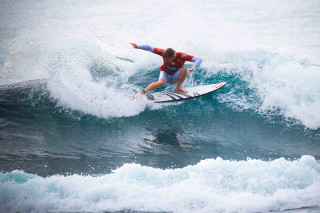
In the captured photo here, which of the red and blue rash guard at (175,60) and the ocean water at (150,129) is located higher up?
the red and blue rash guard at (175,60)

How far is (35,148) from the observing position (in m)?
4.47

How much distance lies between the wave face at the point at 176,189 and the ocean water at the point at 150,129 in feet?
0.04

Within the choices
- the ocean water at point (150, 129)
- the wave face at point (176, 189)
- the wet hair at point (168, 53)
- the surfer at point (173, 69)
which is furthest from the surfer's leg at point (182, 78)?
the wave face at point (176, 189)

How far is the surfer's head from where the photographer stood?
5.54 metres

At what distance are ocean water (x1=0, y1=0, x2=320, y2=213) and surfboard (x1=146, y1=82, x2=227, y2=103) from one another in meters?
0.14

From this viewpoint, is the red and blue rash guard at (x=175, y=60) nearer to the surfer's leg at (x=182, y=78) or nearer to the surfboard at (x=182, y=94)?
the surfer's leg at (x=182, y=78)

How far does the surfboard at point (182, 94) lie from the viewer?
6.01 metres

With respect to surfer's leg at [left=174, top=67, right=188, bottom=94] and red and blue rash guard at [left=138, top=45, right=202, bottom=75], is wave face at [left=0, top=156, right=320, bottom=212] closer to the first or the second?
surfer's leg at [left=174, top=67, right=188, bottom=94]

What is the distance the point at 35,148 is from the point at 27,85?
2.86 meters

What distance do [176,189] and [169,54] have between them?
303cm

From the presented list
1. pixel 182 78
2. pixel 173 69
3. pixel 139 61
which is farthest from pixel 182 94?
pixel 139 61

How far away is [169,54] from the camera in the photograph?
557 cm

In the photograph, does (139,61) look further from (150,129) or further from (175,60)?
(150,129)

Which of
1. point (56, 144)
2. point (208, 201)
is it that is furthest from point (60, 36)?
point (208, 201)
